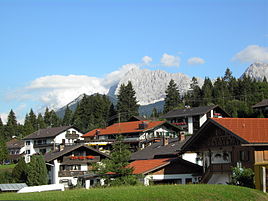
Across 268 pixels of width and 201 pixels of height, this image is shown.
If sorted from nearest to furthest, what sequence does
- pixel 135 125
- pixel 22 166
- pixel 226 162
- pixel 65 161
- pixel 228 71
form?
pixel 226 162 → pixel 65 161 → pixel 22 166 → pixel 135 125 → pixel 228 71

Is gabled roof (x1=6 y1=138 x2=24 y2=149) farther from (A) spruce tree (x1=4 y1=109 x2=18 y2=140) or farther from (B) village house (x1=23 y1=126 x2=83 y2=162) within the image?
(A) spruce tree (x1=4 y1=109 x2=18 y2=140)

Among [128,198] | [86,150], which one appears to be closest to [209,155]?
[128,198]

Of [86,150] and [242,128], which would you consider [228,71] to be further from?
[242,128]

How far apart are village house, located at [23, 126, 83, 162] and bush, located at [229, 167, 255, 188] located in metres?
73.9

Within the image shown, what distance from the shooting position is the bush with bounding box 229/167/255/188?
34406 millimetres

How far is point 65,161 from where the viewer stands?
63812 millimetres

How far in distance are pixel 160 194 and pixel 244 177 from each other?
898 centimetres

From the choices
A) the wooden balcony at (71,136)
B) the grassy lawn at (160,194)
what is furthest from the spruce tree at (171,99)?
the grassy lawn at (160,194)

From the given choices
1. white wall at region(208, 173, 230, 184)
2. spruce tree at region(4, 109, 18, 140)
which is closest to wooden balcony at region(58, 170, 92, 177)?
white wall at region(208, 173, 230, 184)

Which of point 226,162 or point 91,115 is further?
point 91,115

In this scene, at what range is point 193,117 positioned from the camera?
98.9 metres

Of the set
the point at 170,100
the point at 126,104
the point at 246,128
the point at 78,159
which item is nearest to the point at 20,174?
the point at 78,159

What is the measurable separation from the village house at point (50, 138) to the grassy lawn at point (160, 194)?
255 ft

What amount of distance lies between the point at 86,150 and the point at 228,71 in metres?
106
